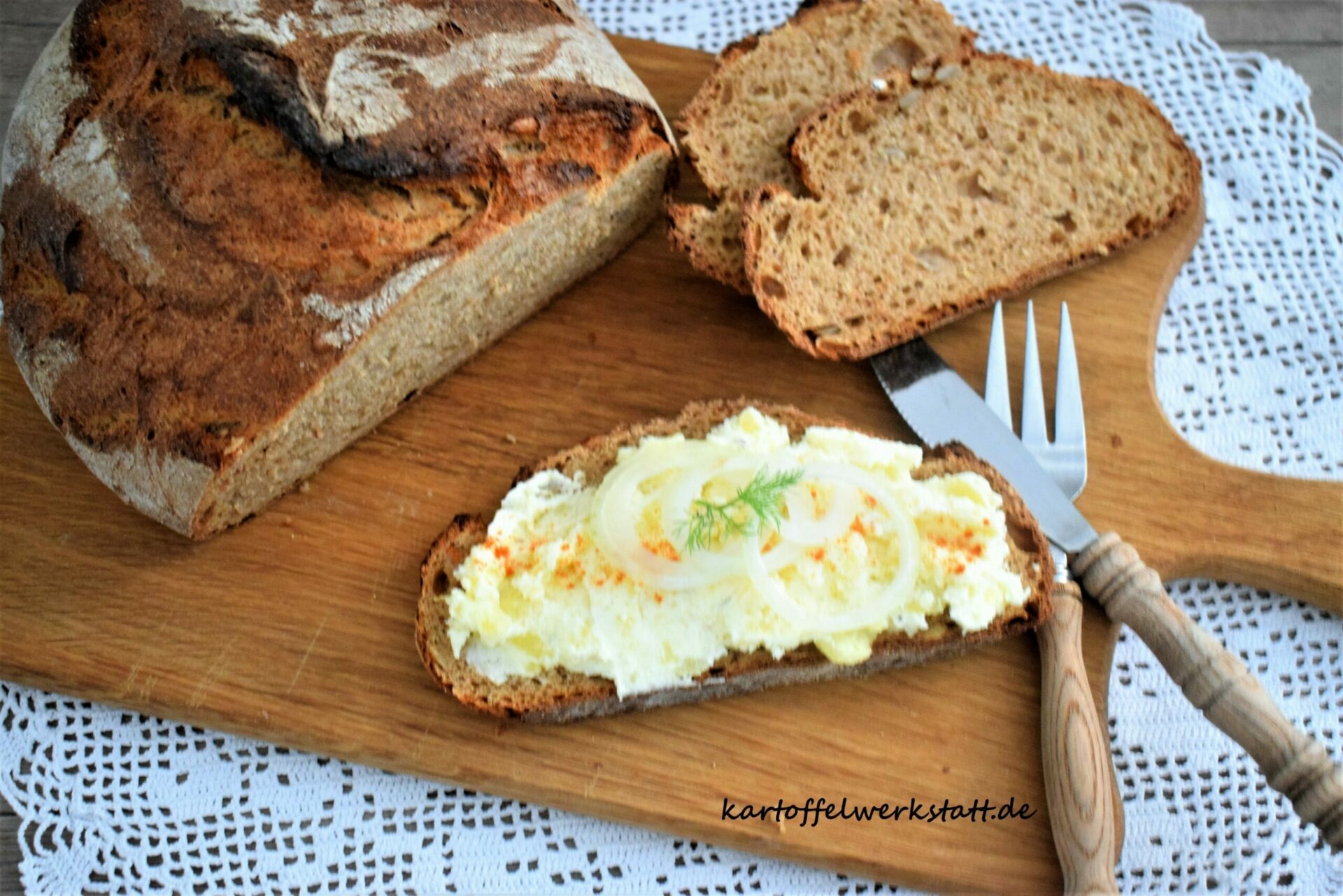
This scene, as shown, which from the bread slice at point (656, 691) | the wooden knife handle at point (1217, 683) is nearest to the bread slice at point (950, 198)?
the bread slice at point (656, 691)

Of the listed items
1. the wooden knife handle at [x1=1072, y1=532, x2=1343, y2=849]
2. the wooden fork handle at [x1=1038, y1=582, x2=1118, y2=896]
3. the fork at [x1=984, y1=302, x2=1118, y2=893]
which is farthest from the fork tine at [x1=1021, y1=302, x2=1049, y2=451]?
the wooden fork handle at [x1=1038, y1=582, x2=1118, y2=896]

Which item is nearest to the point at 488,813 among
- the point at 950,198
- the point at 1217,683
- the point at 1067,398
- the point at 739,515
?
the point at 739,515

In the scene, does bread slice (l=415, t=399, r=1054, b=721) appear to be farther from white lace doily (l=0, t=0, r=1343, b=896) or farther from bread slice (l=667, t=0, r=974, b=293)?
bread slice (l=667, t=0, r=974, b=293)

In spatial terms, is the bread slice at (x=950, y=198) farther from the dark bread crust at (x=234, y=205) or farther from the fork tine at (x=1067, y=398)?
the dark bread crust at (x=234, y=205)

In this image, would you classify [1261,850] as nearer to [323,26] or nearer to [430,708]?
[430,708]

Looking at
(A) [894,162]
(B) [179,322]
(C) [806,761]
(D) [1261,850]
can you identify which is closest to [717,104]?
(A) [894,162]

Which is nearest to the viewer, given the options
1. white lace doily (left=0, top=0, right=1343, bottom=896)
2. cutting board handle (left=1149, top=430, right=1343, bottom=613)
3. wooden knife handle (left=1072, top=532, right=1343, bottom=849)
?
wooden knife handle (left=1072, top=532, right=1343, bottom=849)

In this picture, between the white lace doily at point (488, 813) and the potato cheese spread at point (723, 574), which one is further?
the white lace doily at point (488, 813)
